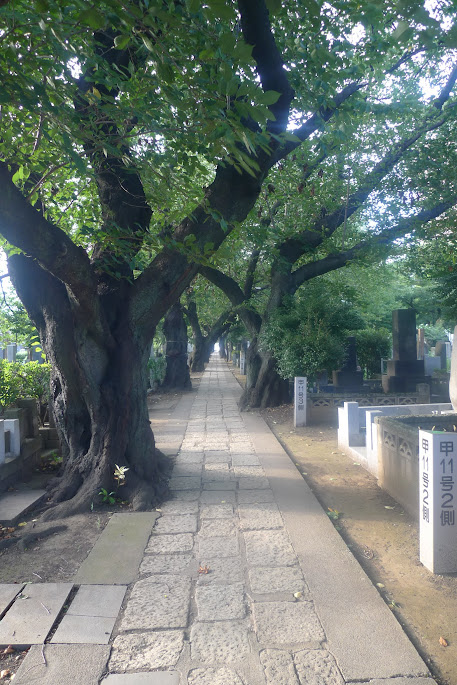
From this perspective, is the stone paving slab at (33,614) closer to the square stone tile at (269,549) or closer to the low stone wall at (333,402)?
the square stone tile at (269,549)

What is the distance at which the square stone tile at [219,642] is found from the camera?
2.63 meters

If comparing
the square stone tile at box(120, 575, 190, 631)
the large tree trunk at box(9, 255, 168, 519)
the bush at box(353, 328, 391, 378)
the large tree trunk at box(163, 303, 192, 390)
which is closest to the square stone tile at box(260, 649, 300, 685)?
the square stone tile at box(120, 575, 190, 631)

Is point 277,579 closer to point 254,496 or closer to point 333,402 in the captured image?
point 254,496

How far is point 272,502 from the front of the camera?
17.5ft

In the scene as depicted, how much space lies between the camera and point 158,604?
319 cm

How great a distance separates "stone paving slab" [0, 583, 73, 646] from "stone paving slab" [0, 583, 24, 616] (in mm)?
47

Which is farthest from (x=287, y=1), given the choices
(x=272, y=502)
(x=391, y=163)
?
(x=391, y=163)

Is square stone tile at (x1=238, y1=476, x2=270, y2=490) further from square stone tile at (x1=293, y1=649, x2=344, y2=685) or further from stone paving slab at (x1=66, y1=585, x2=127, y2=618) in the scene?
square stone tile at (x1=293, y1=649, x2=344, y2=685)

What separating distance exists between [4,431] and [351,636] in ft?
14.8

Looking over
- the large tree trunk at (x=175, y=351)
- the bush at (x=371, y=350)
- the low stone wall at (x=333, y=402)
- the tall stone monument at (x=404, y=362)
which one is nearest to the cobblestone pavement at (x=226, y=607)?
the low stone wall at (x=333, y=402)

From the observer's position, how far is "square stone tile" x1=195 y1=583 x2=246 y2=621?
305 centimetres

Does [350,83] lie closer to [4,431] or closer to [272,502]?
[272,502]

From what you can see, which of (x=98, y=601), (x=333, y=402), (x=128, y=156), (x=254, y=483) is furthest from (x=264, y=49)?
(x=333, y=402)

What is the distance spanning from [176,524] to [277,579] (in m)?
1.42
